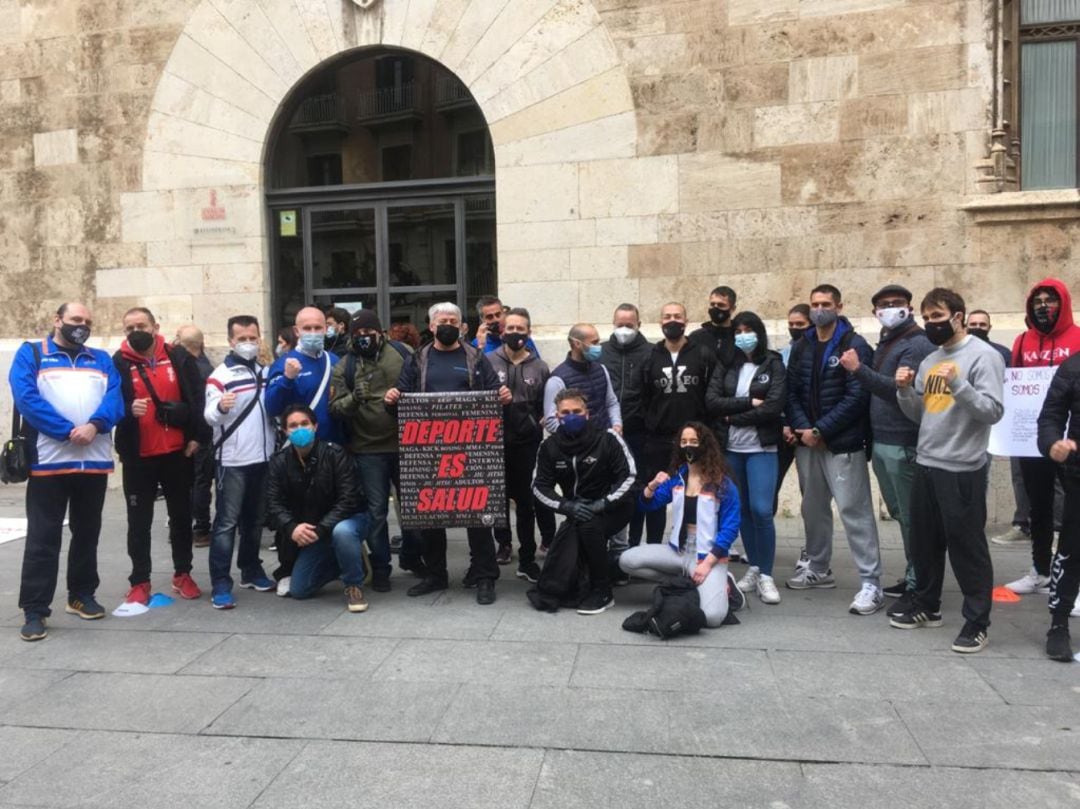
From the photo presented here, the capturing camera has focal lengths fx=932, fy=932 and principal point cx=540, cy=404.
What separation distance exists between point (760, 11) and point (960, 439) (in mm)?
5308

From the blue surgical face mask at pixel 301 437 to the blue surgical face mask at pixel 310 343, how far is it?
0.63m

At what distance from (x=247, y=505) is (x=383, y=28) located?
5.90 metres

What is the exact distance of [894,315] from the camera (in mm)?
5805

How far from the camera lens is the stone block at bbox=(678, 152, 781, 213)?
348 inches

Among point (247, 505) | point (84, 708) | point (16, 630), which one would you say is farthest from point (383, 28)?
point (84, 708)

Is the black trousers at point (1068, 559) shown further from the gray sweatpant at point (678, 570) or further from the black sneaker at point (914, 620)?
the gray sweatpant at point (678, 570)

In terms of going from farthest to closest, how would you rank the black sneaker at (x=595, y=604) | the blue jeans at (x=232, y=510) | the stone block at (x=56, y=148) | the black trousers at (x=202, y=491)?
the stone block at (x=56, y=148), the black trousers at (x=202, y=491), the blue jeans at (x=232, y=510), the black sneaker at (x=595, y=604)

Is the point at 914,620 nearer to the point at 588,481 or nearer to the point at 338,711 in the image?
the point at 588,481

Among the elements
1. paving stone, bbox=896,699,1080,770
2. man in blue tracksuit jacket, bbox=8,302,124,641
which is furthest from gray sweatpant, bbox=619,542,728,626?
man in blue tracksuit jacket, bbox=8,302,124,641

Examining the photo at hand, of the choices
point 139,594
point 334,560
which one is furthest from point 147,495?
point 334,560

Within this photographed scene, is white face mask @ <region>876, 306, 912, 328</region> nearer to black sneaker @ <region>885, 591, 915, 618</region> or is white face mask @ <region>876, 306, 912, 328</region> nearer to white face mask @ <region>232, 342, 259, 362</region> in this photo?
black sneaker @ <region>885, 591, 915, 618</region>

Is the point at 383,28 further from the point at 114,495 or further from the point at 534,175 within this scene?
the point at 114,495

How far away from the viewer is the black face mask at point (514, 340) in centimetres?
677

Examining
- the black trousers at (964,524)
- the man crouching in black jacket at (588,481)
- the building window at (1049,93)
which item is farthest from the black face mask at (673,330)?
the building window at (1049,93)
